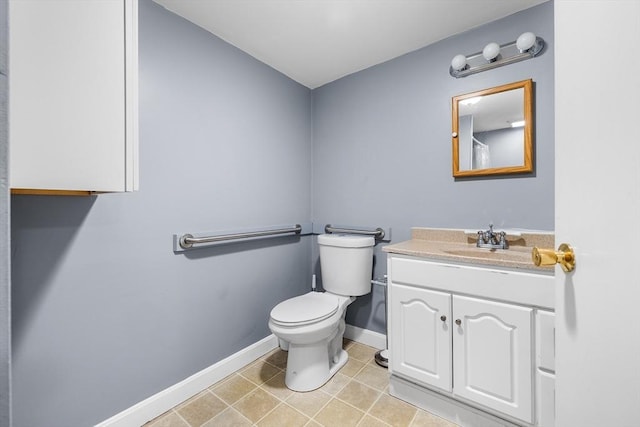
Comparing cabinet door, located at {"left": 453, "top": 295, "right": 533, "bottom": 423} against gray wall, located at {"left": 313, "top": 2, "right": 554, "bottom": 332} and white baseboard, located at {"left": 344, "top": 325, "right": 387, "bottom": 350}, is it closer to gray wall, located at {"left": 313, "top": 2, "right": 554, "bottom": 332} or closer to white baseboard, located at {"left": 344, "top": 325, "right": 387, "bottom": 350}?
gray wall, located at {"left": 313, "top": 2, "right": 554, "bottom": 332}

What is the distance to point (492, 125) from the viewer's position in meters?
1.60

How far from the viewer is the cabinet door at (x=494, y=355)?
1127 millimetres

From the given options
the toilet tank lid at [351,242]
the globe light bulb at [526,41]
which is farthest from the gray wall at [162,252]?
the globe light bulb at [526,41]

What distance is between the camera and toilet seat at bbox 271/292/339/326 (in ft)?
4.92

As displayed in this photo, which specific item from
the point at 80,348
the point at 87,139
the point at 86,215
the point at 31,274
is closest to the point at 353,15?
the point at 87,139

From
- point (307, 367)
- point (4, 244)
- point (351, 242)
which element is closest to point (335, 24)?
point (351, 242)

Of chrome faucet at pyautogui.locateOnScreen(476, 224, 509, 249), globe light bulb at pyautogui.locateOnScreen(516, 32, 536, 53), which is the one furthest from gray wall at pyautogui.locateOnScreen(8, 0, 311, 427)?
globe light bulb at pyautogui.locateOnScreen(516, 32, 536, 53)

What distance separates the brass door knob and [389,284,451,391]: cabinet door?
848mm

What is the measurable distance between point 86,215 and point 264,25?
138 centimetres

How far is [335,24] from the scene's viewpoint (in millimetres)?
1599

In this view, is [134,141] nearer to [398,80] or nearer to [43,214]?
[43,214]

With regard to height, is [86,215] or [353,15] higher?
[353,15]

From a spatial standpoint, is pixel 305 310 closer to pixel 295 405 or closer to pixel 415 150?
pixel 295 405

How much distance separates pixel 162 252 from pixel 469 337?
1.58 meters
